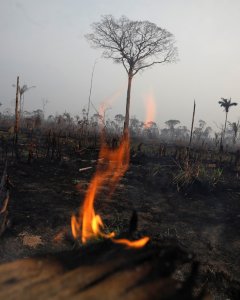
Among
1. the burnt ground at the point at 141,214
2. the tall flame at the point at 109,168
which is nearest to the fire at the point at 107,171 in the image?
the tall flame at the point at 109,168

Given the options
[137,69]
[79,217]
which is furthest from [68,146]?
[137,69]

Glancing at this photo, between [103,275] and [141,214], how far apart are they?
509 cm

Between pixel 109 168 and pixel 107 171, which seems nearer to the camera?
pixel 107 171

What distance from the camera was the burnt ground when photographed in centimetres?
469

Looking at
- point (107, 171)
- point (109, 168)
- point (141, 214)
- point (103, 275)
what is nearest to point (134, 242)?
point (103, 275)

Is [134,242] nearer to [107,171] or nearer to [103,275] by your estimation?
[103,275]

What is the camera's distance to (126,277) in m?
1.63

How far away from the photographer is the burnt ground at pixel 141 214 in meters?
4.69

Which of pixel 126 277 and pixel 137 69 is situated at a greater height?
pixel 137 69

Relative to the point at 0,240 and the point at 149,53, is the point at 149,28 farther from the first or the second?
the point at 0,240

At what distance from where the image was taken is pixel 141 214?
6.66 meters

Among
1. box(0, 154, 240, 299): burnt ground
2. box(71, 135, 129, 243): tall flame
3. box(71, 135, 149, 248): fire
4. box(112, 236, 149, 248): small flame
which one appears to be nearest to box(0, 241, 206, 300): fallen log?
box(112, 236, 149, 248): small flame

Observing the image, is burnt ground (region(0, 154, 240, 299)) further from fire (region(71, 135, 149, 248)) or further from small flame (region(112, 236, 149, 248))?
small flame (region(112, 236, 149, 248))

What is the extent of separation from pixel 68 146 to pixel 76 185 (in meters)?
6.03
